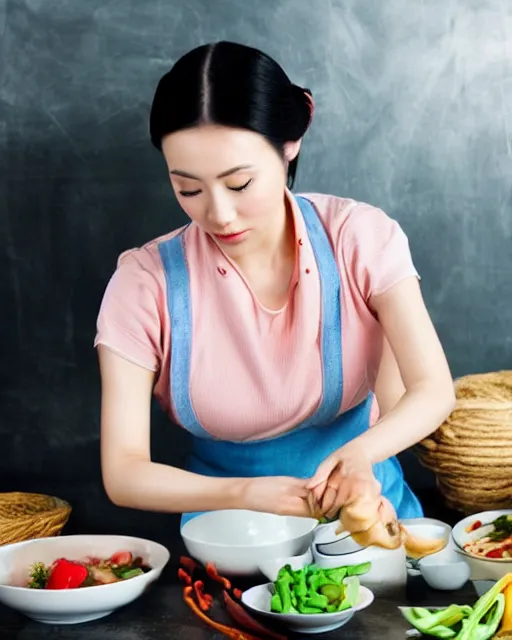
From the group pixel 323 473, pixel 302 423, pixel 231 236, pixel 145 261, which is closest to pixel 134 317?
pixel 145 261

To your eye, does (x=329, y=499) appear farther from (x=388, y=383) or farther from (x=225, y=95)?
(x=225, y=95)

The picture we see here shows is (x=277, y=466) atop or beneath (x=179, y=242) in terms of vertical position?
beneath

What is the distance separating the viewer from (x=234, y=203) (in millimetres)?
1689

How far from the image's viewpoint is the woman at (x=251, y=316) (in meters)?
1.67

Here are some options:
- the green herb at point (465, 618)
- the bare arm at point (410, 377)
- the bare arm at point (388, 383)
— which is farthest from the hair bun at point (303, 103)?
the green herb at point (465, 618)

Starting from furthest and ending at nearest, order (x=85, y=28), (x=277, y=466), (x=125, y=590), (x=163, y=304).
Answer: (x=85, y=28) → (x=277, y=466) → (x=163, y=304) → (x=125, y=590)

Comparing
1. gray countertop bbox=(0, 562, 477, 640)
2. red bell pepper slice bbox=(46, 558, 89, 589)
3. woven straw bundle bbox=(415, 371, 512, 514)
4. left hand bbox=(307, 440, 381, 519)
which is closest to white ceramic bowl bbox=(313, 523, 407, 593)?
gray countertop bbox=(0, 562, 477, 640)

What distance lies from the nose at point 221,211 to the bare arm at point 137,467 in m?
0.31

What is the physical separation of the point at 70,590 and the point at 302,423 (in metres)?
0.56

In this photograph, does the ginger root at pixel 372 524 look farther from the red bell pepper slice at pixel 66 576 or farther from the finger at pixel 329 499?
the red bell pepper slice at pixel 66 576

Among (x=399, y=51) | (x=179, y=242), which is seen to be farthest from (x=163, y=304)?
(x=399, y=51)

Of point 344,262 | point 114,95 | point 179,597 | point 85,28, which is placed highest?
point 85,28

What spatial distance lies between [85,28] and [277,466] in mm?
1039

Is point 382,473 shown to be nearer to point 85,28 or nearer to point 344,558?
point 344,558
